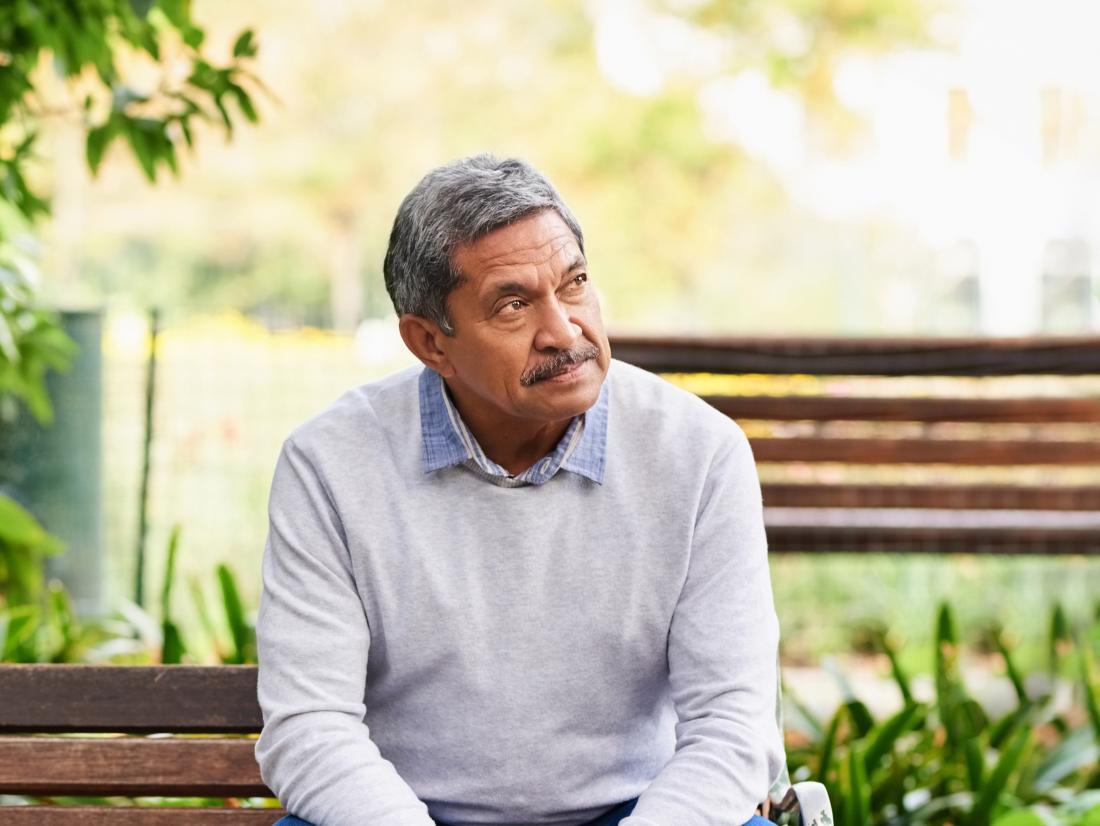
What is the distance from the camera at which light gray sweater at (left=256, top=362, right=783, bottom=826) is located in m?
2.07

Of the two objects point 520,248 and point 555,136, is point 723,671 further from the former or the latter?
point 555,136

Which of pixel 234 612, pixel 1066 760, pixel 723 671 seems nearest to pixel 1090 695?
pixel 1066 760

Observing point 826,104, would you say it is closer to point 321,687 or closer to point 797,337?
point 797,337

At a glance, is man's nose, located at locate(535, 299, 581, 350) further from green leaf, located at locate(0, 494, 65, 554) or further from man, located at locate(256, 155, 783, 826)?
green leaf, located at locate(0, 494, 65, 554)

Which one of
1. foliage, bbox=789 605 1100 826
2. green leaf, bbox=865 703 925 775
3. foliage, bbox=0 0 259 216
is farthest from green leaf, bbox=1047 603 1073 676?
foliage, bbox=0 0 259 216

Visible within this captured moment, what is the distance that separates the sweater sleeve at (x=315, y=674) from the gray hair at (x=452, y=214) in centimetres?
29

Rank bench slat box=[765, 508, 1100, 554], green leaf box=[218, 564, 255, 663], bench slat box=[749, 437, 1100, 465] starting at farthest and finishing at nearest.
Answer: bench slat box=[749, 437, 1100, 465], bench slat box=[765, 508, 1100, 554], green leaf box=[218, 564, 255, 663]

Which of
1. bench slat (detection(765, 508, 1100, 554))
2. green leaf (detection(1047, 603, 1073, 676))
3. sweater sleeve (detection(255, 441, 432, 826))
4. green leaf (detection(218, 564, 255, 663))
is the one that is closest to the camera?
sweater sleeve (detection(255, 441, 432, 826))

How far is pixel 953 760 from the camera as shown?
343 centimetres

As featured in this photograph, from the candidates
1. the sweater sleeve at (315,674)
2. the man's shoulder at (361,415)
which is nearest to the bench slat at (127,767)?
the sweater sleeve at (315,674)

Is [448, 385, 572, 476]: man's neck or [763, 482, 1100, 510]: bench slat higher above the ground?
[448, 385, 572, 476]: man's neck

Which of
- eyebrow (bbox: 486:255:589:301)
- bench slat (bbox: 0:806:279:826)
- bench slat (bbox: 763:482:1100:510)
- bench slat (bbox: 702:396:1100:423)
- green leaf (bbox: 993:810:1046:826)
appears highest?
eyebrow (bbox: 486:255:589:301)

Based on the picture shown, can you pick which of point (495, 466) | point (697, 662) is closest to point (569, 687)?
point (697, 662)

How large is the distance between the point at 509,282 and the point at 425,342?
0.18m
